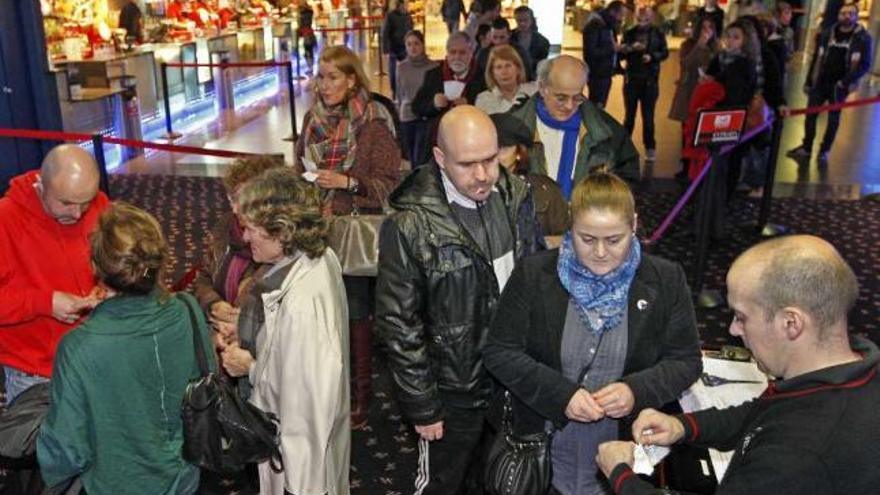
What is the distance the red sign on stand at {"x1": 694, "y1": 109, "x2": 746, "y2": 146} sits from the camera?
5.68 m

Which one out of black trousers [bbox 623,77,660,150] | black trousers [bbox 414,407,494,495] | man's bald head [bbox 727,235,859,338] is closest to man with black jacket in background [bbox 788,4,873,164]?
black trousers [bbox 623,77,660,150]

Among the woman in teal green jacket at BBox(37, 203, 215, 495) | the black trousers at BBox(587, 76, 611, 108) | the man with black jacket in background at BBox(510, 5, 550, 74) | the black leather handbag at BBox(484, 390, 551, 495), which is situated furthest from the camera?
the black trousers at BBox(587, 76, 611, 108)

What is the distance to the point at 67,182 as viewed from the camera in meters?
2.72

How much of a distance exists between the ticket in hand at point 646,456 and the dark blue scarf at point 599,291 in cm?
36

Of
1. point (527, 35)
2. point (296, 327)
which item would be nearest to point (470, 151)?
point (296, 327)

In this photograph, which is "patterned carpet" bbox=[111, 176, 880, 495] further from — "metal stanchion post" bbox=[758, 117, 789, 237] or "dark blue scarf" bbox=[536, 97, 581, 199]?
"dark blue scarf" bbox=[536, 97, 581, 199]

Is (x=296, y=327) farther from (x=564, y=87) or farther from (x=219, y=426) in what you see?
(x=564, y=87)

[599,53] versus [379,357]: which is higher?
[599,53]

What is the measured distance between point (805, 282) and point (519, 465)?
1.04m

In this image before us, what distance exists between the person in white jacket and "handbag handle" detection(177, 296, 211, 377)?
156 mm

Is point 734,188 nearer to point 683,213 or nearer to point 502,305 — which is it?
point 683,213

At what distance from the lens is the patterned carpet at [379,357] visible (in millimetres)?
3846

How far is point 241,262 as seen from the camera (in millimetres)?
2842

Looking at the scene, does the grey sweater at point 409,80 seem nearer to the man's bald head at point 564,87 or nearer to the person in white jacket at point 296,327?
the man's bald head at point 564,87
